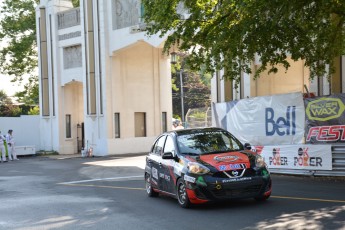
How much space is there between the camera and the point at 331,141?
15.9m

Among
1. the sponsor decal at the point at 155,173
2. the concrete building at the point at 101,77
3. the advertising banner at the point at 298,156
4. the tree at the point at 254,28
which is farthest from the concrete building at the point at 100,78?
the sponsor decal at the point at 155,173

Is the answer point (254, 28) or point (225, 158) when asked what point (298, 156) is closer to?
point (254, 28)

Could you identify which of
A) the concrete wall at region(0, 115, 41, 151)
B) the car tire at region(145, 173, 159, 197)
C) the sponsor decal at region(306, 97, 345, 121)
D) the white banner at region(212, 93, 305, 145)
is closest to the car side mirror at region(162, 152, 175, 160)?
the car tire at region(145, 173, 159, 197)

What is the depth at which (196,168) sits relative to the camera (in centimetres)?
1046

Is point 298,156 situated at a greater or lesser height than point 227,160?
lesser

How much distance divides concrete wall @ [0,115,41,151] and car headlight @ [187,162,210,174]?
2948cm

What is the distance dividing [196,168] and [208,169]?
0.88 ft

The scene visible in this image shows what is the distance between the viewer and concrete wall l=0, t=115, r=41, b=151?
1492 inches

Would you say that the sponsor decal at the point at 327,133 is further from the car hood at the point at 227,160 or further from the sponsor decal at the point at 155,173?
the sponsor decal at the point at 155,173

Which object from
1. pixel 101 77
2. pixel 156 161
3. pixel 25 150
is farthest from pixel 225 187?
pixel 25 150

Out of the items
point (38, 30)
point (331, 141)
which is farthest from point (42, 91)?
point (331, 141)

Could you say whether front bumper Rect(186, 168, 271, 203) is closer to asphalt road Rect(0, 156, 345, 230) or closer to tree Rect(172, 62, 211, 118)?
asphalt road Rect(0, 156, 345, 230)

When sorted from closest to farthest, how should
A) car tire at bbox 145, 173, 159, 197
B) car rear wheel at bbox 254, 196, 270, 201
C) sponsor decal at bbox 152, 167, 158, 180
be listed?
car rear wheel at bbox 254, 196, 270, 201, sponsor decal at bbox 152, 167, 158, 180, car tire at bbox 145, 173, 159, 197

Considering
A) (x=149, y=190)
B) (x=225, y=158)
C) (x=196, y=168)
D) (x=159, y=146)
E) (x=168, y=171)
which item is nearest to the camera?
(x=196, y=168)
